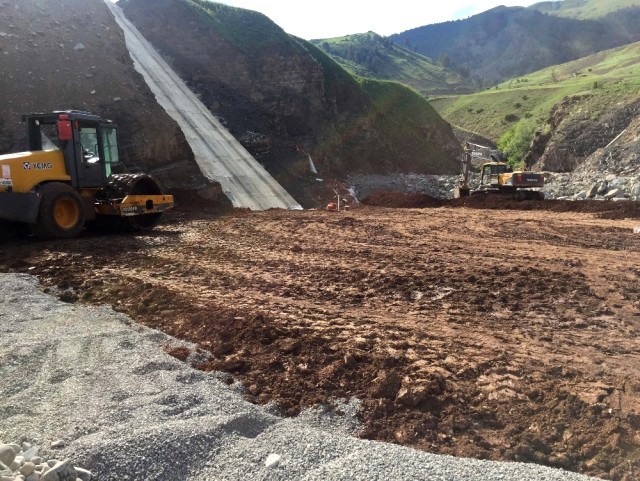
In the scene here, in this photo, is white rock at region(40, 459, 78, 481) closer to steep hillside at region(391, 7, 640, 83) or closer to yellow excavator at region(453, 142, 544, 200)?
yellow excavator at region(453, 142, 544, 200)

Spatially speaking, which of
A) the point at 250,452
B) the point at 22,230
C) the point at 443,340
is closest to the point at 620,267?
the point at 443,340

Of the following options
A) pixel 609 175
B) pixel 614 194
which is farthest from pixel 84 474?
pixel 609 175

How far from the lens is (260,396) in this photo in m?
4.39

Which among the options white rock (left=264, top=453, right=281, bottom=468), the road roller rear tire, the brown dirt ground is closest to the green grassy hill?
the brown dirt ground

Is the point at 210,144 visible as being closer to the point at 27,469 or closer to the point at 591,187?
the point at 591,187

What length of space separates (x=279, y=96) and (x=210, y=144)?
384 inches

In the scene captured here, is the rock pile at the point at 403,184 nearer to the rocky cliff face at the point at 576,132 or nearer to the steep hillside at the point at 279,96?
the steep hillside at the point at 279,96

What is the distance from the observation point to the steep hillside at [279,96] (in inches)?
1136

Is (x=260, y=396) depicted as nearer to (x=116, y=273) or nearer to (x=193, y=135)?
(x=116, y=273)

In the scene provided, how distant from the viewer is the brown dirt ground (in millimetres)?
3875

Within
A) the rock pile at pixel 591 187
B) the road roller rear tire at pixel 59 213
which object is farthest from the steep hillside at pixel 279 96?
the road roller rear tire at pixel 59 213

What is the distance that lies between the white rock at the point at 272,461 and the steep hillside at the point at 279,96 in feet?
76.8

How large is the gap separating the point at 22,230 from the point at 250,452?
9.81 m

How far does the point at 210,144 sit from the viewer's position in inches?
917
